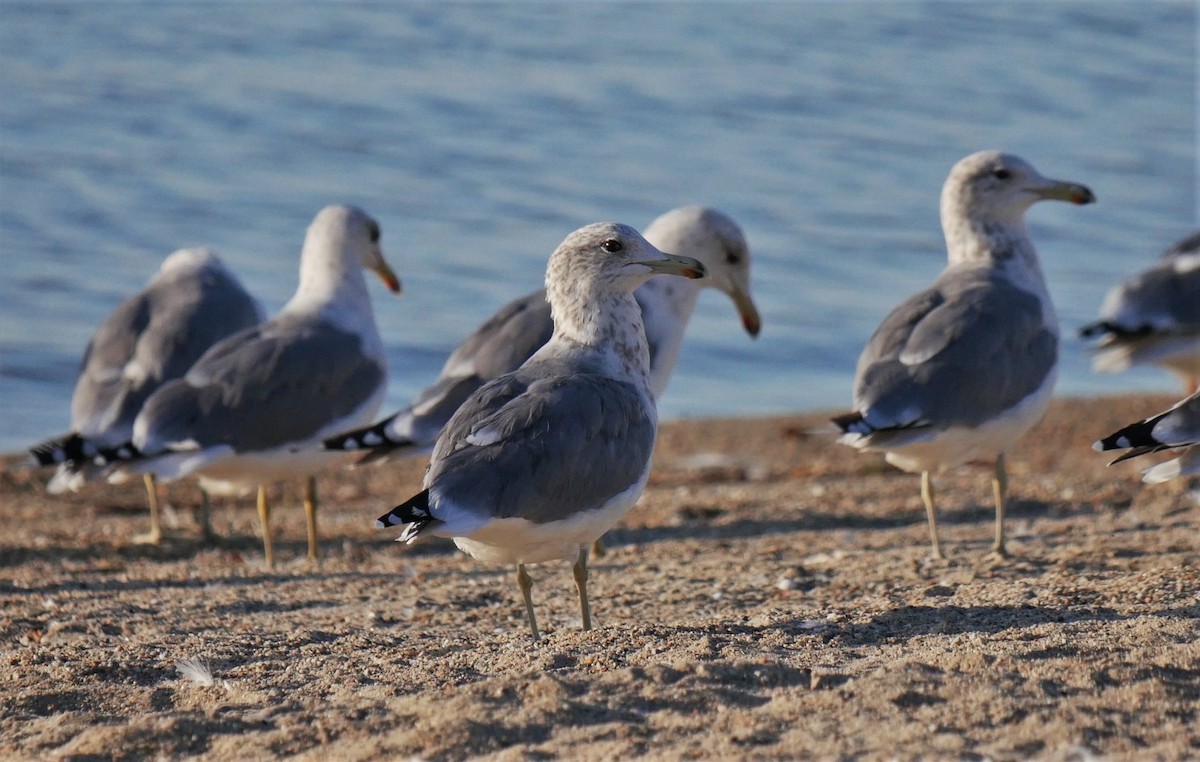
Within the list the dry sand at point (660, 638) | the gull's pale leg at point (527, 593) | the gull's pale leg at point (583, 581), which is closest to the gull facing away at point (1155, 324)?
the dry sand at point (660, 638)

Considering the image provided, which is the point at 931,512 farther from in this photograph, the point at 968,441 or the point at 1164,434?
the point at 1164,434

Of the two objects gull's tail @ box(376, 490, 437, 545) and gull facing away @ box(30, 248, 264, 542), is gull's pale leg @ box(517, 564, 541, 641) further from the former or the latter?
gull facing away @ box(30, 248, 264, 542)

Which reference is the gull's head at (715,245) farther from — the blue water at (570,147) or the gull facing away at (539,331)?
the blue water at (570,147)

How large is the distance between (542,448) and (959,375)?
2342mm

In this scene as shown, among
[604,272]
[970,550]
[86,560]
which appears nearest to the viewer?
[604,272]

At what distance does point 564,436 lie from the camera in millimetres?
5438

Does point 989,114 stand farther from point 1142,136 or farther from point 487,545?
point 487,545

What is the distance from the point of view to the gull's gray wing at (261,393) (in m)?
7.89

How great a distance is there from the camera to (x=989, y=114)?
20875 millimetres

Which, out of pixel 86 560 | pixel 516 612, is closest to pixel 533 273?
pixel 86 560

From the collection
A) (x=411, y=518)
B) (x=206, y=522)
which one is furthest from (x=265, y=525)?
(x=411, y=518)

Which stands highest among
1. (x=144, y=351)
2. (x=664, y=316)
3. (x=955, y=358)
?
(x=955, y=358)

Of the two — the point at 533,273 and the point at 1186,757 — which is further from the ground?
the point at 1186,757

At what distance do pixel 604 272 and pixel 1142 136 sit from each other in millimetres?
15719
